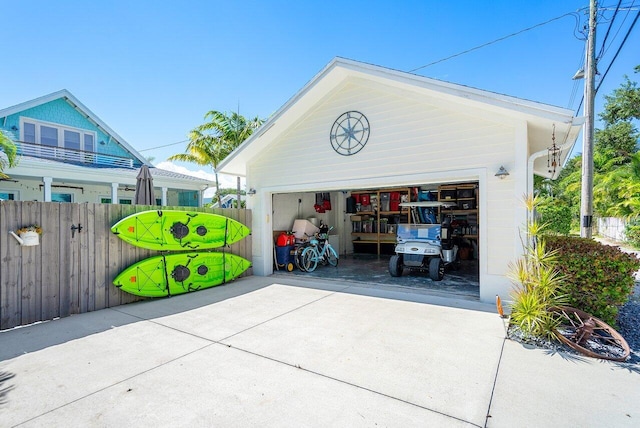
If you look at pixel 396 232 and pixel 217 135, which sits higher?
pixel 217 135

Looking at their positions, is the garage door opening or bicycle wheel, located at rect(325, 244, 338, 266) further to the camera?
bicycle wheel, located at rect(325, 244, 338, 266)

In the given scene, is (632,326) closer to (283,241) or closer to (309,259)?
(309,259)

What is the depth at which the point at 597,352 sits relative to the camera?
3500mm

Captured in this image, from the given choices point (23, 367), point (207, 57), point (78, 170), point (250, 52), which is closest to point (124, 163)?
point (78, 170)

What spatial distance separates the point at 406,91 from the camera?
6.12 m

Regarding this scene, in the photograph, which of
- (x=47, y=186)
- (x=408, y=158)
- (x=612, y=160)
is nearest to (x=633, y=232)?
(x=612, y=160)

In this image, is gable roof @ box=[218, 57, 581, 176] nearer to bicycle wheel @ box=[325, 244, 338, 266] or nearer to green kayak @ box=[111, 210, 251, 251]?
green kayak @ box=[111, 210, 251, 251]

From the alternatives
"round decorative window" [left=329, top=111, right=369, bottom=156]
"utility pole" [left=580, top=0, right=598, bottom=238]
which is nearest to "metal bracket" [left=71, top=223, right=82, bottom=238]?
"round decorative window" [left=329, top=111, right=369, bottom=156]

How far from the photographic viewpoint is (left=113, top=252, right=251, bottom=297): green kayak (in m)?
5.66

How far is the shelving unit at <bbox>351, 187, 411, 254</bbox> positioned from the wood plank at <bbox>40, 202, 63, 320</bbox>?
8870 millimetres

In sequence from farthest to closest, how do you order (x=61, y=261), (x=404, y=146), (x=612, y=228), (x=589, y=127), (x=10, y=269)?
(x=612, y=228) < (x=589, y=127) < (x=404, y=146) < (x=61, y=261) < (x=10, y=269)

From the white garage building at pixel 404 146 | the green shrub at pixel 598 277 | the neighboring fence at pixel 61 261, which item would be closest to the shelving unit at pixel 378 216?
the white garage building at pixel 404 146

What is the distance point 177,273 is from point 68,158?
10614 millimetres

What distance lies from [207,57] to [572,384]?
1194cm
